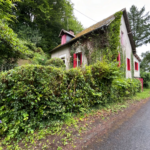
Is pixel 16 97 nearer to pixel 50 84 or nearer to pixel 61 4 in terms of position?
pixel 50 84

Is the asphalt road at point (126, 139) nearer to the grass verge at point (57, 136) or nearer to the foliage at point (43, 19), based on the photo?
the grass verge at point (57, 136)

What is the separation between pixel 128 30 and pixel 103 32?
469 cm

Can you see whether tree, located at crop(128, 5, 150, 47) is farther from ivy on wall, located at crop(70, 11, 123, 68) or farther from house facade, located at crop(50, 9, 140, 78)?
ivy on wall, located at crop(70, 11, 123, 68)

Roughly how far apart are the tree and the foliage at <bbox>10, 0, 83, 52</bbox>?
13659mm

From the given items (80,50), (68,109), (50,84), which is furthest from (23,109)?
(80,50)

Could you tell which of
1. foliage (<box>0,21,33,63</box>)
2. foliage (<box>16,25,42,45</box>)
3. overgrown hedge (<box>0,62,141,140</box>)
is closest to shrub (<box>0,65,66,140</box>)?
overgrown hedge (<box>0,62,141,140</box>)

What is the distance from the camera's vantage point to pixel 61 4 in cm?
1352

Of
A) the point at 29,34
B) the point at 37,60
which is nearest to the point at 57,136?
the point at 37,60

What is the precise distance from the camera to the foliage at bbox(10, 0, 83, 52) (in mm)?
11336

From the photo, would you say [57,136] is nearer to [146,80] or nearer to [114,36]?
[114,36]

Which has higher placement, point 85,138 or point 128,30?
point 128,30

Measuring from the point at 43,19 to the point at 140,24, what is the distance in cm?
1934

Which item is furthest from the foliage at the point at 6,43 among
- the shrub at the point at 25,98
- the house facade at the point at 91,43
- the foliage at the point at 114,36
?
the foliage at the point at 114,36

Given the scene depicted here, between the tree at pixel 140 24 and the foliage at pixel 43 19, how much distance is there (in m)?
13.7
